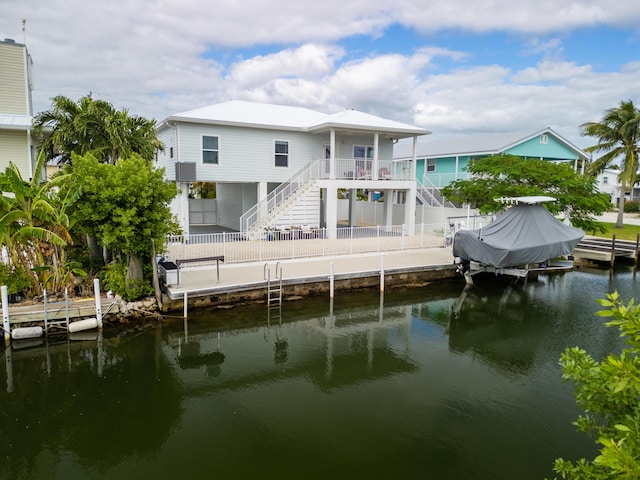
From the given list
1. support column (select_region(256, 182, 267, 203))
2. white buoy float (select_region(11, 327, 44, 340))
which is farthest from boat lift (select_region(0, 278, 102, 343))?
support column (select_region(256, 182, 267, 203))

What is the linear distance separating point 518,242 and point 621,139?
2279cm

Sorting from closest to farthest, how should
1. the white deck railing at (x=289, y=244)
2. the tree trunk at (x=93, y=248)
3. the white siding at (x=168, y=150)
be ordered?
the tree trunk at (x=93, y=248) < the white deck railing at (x=289, y=244) < the white siding at (x=168, y=150)

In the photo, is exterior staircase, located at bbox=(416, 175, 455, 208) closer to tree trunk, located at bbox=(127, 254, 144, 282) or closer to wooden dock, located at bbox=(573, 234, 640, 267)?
wooden dock, located at bbox=(573, 234, 640, 267)

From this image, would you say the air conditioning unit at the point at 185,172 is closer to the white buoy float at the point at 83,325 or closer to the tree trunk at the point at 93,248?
the tree trunk at the point at 93,248

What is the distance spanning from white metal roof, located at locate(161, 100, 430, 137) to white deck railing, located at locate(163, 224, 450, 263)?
5.50 metres

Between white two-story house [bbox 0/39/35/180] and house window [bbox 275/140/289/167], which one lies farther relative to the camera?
house window [bbox 275/140/289/167]

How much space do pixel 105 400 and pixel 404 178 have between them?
66.8 feet

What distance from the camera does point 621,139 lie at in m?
33.1

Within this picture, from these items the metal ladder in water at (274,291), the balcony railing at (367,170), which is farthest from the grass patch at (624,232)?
the metal ladder in water at (274,291)

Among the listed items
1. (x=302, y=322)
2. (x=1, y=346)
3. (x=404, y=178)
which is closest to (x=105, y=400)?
(x=1, y=346)

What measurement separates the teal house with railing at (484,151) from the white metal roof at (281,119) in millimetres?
6184

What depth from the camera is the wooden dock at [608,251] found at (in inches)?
916

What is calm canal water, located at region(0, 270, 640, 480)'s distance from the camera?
732 centimetres

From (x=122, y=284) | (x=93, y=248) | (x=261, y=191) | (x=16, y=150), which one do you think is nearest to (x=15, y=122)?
(x=16, y=150)
